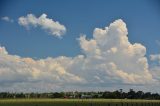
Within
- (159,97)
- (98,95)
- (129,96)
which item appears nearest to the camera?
(159,97)

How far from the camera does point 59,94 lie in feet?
406

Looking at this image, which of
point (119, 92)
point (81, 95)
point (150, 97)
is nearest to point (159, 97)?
point (150, 97)

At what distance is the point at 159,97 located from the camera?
10231 centimetres

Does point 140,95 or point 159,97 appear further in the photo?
point 140,95

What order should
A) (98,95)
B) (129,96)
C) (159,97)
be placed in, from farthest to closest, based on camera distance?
(98,95) < (129,96) < (159,97)

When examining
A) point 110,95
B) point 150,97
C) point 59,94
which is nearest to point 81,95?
point 59,94

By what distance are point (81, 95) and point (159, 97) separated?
3443 centimetres

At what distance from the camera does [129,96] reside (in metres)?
111

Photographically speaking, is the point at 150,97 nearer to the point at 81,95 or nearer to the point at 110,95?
the point at 110,95

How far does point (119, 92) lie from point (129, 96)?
3761mm

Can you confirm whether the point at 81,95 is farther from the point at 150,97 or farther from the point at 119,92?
the point at 150,97

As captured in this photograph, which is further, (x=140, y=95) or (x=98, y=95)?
(x=98, y=95)

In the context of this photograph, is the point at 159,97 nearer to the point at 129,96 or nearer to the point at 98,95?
the point at 129,96

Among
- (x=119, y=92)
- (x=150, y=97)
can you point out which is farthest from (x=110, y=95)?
(x=150, y=97)
